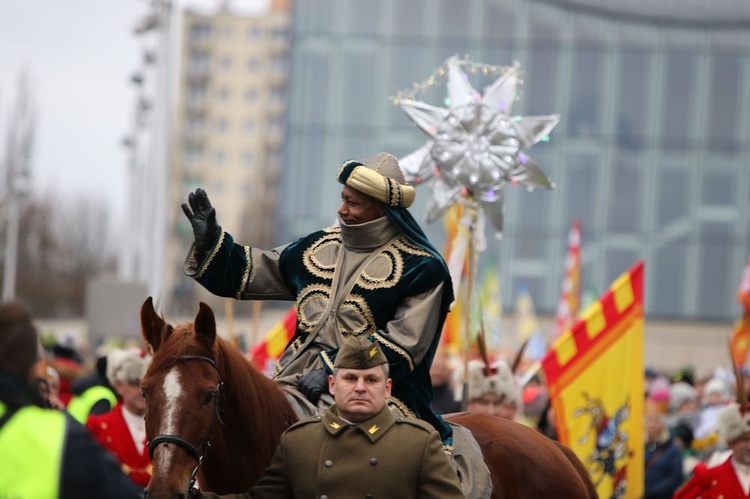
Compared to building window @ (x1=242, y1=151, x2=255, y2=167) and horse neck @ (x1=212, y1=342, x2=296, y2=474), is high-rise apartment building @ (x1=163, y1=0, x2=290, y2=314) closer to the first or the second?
building window @ (x1=242, y1=151, x2=255, y2=167)

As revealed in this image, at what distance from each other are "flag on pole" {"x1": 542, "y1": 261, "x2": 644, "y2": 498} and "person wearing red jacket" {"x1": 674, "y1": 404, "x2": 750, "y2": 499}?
186 centimetres

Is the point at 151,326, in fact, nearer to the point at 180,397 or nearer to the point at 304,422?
the point at 180,397

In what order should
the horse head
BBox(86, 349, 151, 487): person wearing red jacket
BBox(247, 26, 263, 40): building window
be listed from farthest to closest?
1. BBox(247, 26, 263, 40): building window
2. BBox(86, 349, 151, 487): person wearing red jacket
3. the horse head

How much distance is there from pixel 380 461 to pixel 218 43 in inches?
4191

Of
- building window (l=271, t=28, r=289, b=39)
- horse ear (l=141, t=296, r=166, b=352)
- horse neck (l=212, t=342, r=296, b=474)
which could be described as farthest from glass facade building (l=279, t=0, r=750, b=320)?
building window (l=271, t=28, r=289, b=39)

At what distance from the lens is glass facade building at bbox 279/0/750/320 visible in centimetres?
4712

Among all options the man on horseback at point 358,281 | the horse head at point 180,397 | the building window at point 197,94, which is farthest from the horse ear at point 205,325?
the building window at point 197,94

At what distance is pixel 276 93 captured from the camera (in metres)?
108

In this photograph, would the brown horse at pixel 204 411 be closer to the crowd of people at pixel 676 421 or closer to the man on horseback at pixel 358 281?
the man on horseback at pixel 358 281

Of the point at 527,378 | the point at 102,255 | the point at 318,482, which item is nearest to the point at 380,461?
the point at 318,482

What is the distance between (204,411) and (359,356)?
0.65 meters

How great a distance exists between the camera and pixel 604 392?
11.2m

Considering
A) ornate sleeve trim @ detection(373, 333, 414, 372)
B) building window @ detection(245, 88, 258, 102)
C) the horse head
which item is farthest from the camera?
building window @ detection(245, 88, 258, 102)

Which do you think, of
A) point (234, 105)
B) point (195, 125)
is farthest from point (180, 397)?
point (234, 105)
